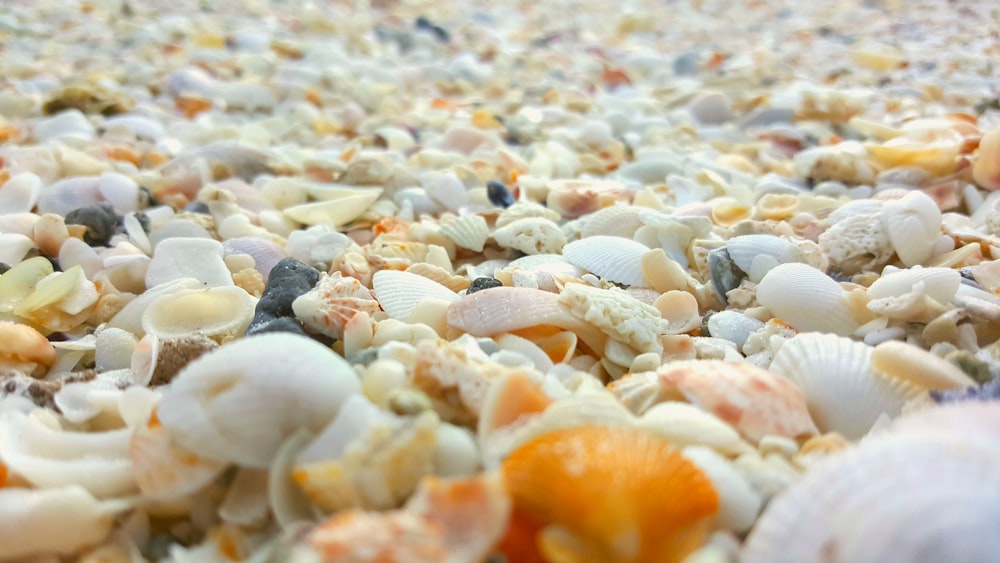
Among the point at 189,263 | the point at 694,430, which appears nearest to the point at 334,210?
the point at 189,263

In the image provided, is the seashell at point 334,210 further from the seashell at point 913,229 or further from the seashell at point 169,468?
the seashell at point 913,229

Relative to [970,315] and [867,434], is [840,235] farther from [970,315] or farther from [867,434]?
[867,434]

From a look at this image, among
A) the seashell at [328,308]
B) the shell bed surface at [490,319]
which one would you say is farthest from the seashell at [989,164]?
the seashell at [328,308]

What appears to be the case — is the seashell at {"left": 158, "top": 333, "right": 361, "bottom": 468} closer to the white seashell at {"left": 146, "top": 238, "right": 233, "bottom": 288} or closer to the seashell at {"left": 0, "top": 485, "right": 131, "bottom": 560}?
A: the seashell at {"left": 0, "top": 485, "right": 131, "bottom": 560}

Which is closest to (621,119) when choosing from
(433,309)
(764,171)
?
(764,171)

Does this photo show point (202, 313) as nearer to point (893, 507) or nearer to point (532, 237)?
point (532, 237)
